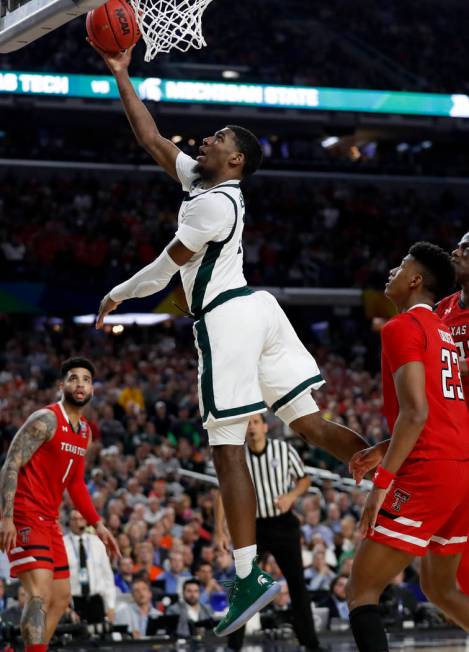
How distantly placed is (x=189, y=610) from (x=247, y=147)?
22.8 ft

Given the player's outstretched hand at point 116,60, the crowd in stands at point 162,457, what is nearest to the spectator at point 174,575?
the crowd in stands at point 162,457

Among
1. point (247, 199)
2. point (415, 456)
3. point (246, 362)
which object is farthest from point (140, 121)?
point (247, 199)

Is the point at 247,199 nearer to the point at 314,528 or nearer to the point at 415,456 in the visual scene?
the point at 314,528

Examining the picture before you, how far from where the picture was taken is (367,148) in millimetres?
32281

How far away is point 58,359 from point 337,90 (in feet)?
32.6

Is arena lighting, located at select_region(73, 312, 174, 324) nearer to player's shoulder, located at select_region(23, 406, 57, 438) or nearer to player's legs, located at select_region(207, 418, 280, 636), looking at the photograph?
player's shoulder, located at select_region(23, 406, 57, 438)

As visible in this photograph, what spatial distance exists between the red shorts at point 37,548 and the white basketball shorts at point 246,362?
2263 millimetres

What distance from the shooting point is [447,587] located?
18.7 ft

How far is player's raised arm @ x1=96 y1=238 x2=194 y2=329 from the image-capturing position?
559 cm

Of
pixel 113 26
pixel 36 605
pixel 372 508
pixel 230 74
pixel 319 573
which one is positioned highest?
pixel 230 74

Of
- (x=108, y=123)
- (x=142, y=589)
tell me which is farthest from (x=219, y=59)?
(x=142, y=589)

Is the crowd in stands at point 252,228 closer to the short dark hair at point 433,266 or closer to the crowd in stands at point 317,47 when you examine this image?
the crowd in stands at point 317,47

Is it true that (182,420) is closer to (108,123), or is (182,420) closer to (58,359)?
(58,359)

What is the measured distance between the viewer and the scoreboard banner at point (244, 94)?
2302 centimetres
